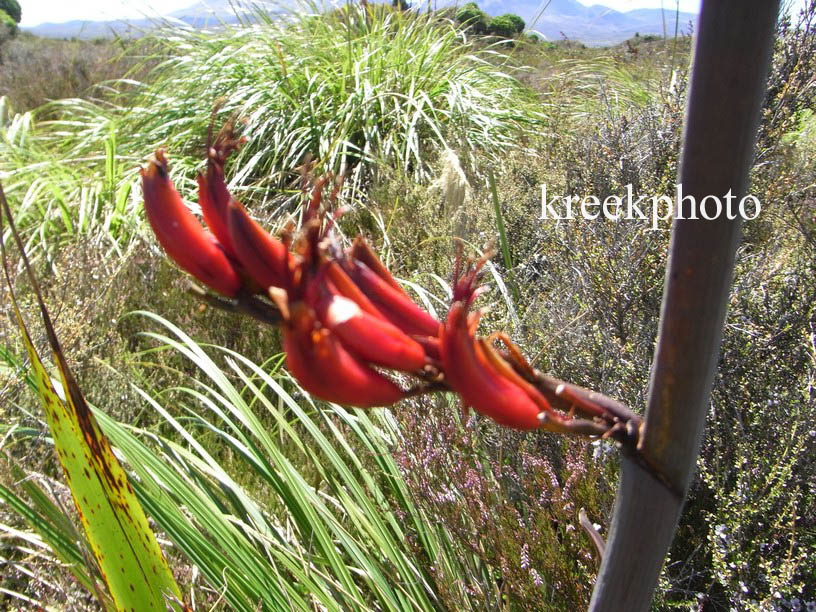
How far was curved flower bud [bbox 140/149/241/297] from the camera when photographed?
1.22 feet

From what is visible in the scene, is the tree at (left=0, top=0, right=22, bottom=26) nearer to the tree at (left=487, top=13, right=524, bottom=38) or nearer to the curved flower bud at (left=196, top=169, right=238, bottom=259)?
the tree at (left=487, top=13, right=524, bottom=38)

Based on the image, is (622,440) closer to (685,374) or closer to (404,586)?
(685,374)

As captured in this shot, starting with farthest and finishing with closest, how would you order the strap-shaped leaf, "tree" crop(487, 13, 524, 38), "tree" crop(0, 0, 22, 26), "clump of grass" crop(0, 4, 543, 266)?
"tree" crop(0, 0, 22, 26) < "tree" crop(487, 13, 524, 38) < "clump of grass" crop(0, 4, 543, 266) < the strap-shaped leaf

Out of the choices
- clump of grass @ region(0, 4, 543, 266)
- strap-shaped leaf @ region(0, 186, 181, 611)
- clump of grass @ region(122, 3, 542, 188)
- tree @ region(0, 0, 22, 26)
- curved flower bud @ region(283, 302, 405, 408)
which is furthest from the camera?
tree @ region(0, 0, 22, 26)

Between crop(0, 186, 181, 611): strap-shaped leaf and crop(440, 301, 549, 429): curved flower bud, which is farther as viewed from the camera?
crop(0, 186, 181, 611): strap-shaped leaf

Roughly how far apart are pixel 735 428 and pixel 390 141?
2563mm

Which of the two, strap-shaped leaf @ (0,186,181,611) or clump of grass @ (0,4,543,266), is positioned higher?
clump of grass @ (0,4,543,266)

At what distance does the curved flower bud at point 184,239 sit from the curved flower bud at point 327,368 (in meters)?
0.06

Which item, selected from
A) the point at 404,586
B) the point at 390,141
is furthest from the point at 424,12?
the point at 404,586

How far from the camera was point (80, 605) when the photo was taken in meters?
1.30

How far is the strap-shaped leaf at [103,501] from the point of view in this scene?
0.64m

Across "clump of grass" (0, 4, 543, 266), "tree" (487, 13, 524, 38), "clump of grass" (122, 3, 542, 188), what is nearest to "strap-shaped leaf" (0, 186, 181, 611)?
"clump of grass" (0, 4, 543, 266)

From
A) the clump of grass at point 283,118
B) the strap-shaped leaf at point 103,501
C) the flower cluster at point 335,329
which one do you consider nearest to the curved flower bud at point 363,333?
the flower cluster at point 335,329

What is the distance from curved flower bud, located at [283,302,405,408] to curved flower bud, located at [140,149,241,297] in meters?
0.06
